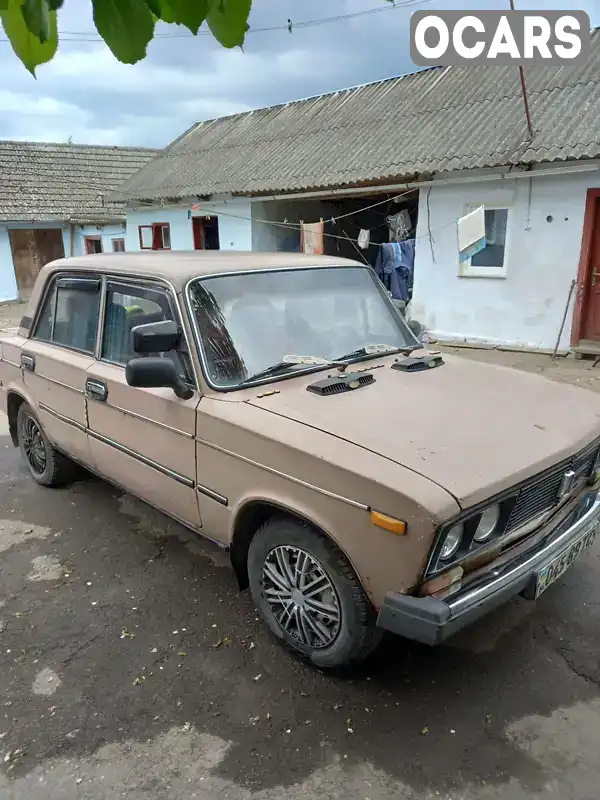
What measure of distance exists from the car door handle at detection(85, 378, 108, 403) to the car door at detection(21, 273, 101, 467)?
0.08 m

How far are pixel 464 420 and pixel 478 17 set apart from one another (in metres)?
9.28

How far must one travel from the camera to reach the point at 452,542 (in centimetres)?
231

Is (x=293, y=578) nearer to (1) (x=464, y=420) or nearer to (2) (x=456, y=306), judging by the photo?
(1) (x=464, y=420)

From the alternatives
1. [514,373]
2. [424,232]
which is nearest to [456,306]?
[424,232]

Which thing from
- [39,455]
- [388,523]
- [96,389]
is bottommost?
[39,455]

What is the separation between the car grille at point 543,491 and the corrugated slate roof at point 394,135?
23.8 feet

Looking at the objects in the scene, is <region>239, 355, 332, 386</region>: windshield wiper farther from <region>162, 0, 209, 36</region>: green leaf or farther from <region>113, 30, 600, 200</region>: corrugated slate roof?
<region>113, 30, 600, 200</region>: corrugated slate roof

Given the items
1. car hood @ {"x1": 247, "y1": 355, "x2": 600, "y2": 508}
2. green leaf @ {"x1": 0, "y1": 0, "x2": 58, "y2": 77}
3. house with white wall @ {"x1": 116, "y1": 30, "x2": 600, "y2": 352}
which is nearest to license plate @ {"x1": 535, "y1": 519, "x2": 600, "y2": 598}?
car hood @ {"x1": 247, "y1": 355, "x2": 600, "y2": 508}

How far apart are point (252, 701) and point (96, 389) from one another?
2158mm

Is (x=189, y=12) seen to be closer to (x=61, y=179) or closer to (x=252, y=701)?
(x=252, y=701)

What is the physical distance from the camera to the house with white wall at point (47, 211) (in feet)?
63.3

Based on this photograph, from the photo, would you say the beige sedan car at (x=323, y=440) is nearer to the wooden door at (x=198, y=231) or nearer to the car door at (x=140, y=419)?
the car door at (x=140, y=419)

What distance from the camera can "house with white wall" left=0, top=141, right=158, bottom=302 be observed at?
63.3 feet

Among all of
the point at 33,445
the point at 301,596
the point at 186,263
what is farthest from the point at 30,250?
the point at 301,596
